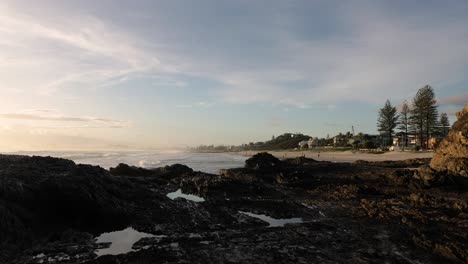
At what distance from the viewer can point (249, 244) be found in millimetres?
9758

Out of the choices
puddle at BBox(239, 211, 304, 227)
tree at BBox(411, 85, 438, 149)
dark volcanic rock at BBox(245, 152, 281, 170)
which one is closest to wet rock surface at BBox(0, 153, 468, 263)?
puddle at BBox(239, 211, 304, 227)

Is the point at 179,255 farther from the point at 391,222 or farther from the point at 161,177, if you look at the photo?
the point at 161,177

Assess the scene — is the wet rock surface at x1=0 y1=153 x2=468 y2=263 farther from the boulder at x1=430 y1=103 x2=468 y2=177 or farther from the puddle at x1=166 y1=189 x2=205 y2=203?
the boulder at x1=430 y1=103 x2=468 y2=177

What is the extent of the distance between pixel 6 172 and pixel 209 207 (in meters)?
7.50

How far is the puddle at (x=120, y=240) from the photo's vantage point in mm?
9203

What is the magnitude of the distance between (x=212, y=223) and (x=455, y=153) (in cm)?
1993

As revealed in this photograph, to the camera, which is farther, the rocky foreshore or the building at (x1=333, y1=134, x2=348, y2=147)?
the building at (x1=333, y1=134, x2=348, y2=147)

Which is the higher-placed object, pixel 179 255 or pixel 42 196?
pixel 42 196

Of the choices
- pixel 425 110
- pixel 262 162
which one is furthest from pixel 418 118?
pixel 262 162

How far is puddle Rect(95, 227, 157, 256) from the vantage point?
920 centimetres

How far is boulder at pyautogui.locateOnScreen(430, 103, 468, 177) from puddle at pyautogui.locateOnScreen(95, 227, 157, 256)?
59.9ft

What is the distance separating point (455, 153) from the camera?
968 inches

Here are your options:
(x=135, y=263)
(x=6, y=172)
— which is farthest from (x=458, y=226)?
(x=6, y=172)

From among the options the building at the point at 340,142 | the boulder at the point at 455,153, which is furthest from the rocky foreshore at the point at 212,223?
the building at the point at 340,142
